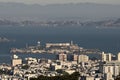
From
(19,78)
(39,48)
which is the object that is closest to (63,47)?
(39,48)

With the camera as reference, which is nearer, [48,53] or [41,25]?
[48,53]

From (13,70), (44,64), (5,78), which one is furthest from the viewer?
(44,64)

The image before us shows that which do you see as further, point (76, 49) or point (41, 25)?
point (41, 25)

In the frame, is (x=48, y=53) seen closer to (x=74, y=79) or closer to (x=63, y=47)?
(x=63, y=47)

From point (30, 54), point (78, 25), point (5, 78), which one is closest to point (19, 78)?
point (5, 78)

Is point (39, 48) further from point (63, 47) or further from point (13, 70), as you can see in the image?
point (13, 70)

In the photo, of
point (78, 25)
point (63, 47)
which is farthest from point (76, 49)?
point (78, 25)

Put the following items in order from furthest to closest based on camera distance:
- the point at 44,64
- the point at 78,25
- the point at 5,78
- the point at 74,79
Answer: the point at 78,25 < the point at 44,64 < the point at 5,78 < the point at 74,79

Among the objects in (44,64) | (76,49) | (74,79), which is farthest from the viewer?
(76,49)

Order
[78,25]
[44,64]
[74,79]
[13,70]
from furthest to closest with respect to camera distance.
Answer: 1. [78,25]
2. [44,64]
3. [13,70]
4. [74,79]
